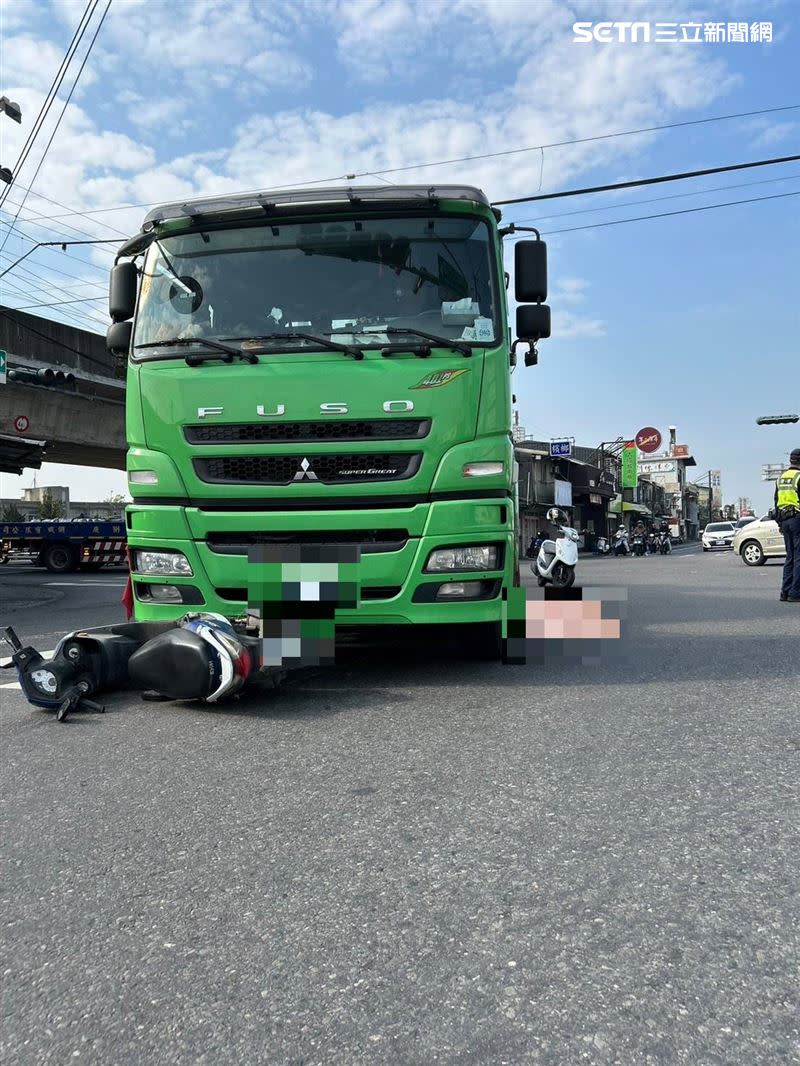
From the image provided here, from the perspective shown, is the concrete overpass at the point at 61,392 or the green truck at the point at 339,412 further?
the concrete overpass at the point at 61,392

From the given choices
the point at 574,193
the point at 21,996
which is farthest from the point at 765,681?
the point at 574,193

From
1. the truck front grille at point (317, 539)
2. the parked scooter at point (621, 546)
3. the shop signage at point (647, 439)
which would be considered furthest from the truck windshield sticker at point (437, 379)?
the shop signage at point (647, 439)

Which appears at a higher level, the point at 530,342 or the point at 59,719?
the point at 530,342

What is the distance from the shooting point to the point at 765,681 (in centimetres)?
523

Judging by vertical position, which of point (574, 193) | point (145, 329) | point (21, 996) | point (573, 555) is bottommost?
point (21, 996)

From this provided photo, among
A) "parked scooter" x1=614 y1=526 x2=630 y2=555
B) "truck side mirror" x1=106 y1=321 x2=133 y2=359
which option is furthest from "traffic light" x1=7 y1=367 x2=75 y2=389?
"parked scooter" x1=614 y1=526 x2=630 y2=555

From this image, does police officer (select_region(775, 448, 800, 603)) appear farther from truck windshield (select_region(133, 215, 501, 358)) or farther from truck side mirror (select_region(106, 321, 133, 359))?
truck side mirror (select_region(106, 321, 133, 359))

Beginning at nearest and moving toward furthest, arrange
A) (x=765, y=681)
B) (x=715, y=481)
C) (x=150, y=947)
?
(x=150, y=947) → (x=765, y=681) → (x=715, y=481)

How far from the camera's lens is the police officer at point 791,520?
11.0 metres

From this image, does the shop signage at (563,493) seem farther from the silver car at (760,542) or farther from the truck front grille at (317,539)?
the truck front grille at (317,539)

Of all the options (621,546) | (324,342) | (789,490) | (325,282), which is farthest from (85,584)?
(621,546)

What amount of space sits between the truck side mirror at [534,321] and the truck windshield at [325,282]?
1.90ft

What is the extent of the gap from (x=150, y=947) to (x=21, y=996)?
11.6 inches

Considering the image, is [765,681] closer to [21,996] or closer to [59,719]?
[59,719]
